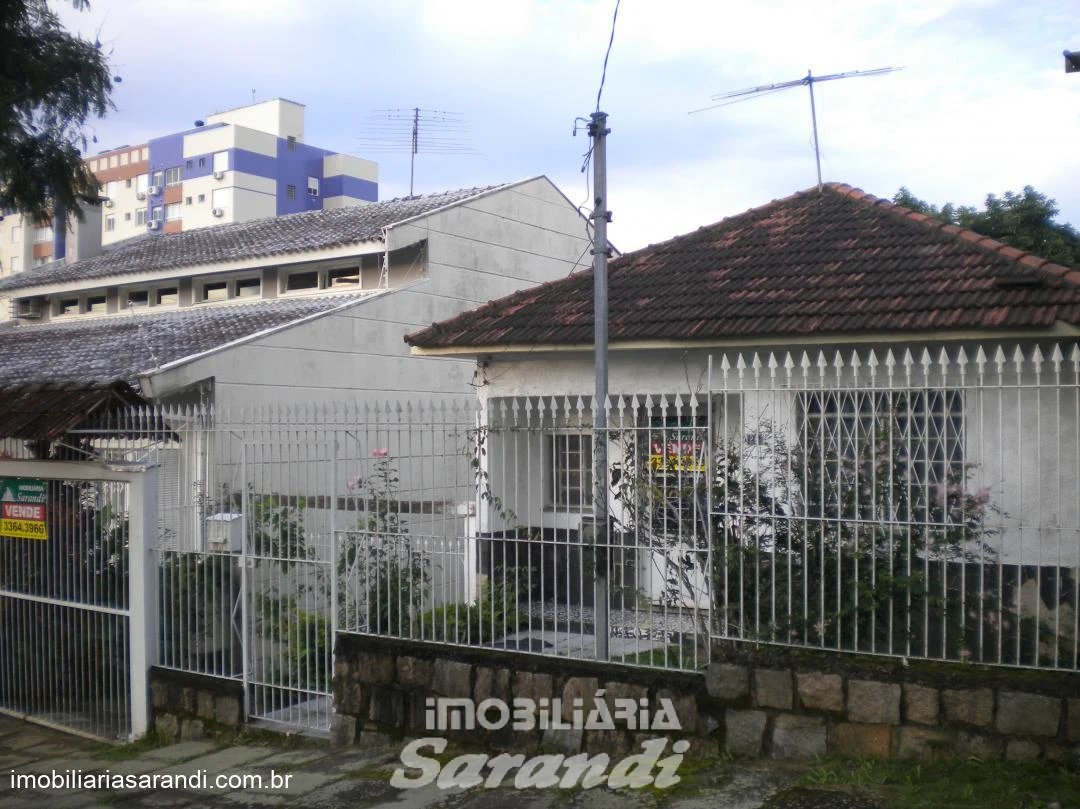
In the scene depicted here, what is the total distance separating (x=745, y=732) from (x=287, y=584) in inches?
149

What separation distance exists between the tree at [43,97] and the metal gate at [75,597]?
2776mm

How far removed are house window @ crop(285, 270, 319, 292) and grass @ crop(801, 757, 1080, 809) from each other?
12162 millimetres

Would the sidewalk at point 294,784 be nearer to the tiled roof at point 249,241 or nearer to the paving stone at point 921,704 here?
the paving stone at point 921,704

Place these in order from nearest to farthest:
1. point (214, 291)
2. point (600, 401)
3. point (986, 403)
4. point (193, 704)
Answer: point (600, 401) < point (986, 403) < point (193, 704) < point (214, 291)

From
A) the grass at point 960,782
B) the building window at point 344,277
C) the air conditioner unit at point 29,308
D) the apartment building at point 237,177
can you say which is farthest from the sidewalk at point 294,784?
the apartment building at point 237,177

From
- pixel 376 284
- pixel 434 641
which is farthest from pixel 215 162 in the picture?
pixel 434 641

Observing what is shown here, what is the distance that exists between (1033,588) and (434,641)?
3771mm

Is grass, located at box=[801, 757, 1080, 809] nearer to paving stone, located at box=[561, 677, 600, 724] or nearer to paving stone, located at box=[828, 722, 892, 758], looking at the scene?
paving stone, located at box=[828, 722, 892, 758]

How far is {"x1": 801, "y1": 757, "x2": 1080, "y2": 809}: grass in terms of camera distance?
4785 mm

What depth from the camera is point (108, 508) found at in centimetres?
872

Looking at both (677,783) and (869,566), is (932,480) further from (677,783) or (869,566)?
(677,783)

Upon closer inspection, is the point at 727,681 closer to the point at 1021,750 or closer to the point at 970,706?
the point at 970,706

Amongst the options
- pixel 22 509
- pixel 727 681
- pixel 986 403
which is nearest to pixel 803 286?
pixel 986 403

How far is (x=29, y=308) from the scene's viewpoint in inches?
788
